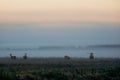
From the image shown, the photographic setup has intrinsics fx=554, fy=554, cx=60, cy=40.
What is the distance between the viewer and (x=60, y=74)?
4219cm

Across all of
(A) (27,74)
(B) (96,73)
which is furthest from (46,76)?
(B) (96,73)

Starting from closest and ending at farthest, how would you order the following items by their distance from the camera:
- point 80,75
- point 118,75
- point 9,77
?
1. point 9,77
2. point 80,75
3. point 118,75

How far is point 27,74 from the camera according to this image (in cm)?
4050

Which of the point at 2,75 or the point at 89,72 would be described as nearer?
the point at 2,75

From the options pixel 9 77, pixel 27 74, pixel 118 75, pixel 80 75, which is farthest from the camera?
pixel 118 75

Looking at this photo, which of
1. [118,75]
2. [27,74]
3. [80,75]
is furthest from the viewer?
[118,75]

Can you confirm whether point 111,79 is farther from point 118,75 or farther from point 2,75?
point 2,75

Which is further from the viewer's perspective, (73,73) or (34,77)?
(73,73)

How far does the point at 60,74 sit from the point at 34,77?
130 inches

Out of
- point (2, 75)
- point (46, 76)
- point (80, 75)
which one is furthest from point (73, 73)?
point (2, 75)

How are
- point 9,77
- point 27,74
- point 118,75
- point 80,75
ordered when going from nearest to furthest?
point 9,77
point 27,74
point 80,75
point 118,75

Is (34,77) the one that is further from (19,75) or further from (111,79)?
(111,79)

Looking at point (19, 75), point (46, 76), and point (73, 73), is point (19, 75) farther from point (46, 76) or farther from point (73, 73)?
point (73, 73)

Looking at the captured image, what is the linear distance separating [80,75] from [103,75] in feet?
6.83
